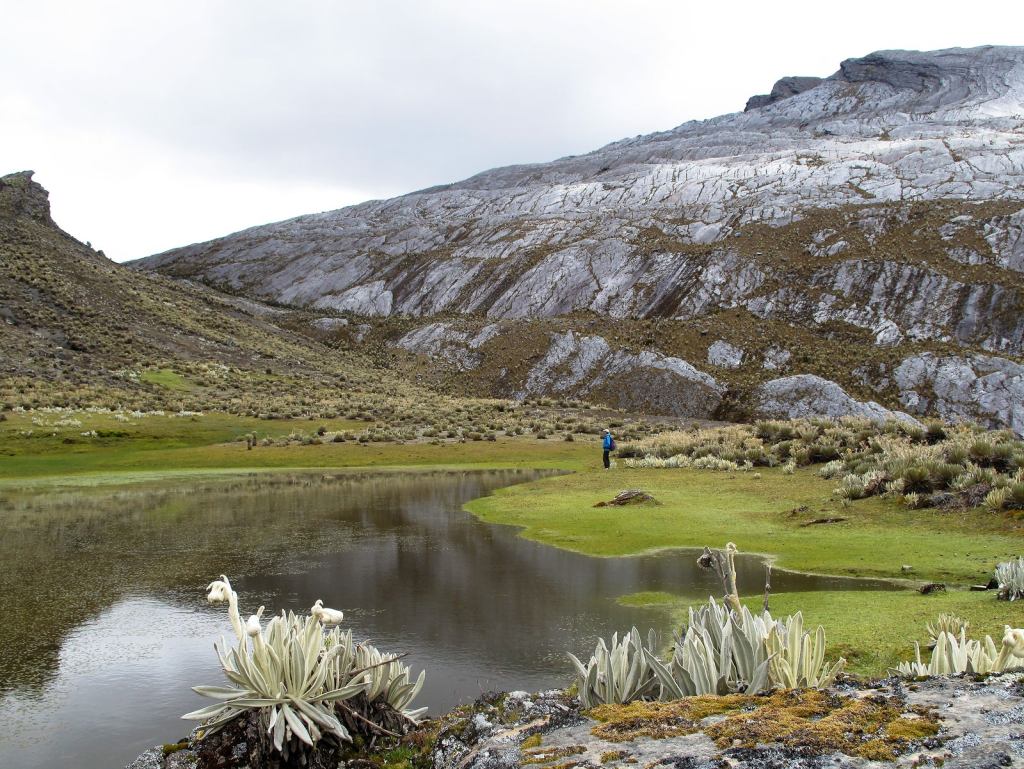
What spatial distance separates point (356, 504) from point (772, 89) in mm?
173598

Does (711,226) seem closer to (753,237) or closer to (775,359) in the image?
(753,237)

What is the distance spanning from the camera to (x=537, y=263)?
3408 inches

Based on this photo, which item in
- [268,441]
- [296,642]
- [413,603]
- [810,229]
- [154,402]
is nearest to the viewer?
[296,642]

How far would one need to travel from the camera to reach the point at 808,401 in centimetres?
4991

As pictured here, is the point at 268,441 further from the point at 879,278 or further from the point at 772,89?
the point at 772,89

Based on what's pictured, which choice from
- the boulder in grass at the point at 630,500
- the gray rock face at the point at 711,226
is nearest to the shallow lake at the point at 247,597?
the boulder in grass at the point at 630,500

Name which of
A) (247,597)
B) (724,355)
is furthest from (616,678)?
(724,355)

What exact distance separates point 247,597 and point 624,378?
170 feet

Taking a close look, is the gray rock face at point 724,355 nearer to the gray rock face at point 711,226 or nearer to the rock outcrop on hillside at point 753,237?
the rock outcrop on hillside at point 753,237

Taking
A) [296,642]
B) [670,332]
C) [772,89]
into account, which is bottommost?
[296,642]

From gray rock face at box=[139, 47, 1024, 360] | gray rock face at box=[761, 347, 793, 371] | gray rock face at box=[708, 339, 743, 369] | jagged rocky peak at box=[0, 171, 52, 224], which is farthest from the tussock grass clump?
jagged rocky peak at box=[0, 171, 52, 224]

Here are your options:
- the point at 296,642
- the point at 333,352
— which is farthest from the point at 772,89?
the point at 296,642

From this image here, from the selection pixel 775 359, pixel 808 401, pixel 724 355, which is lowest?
pixel 808 401

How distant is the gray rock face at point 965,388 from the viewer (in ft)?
161
